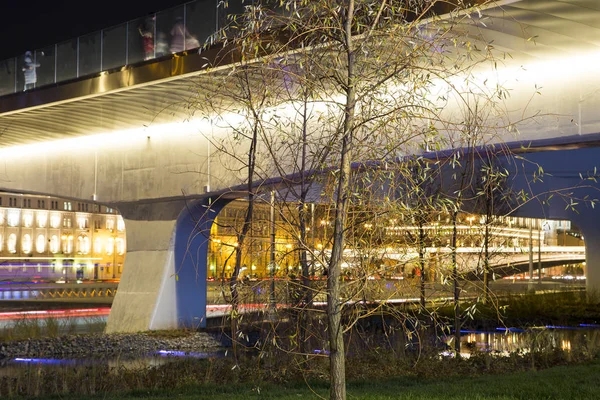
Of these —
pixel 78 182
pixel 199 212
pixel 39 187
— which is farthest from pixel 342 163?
pixel 39 187

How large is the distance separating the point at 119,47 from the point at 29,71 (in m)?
3.67

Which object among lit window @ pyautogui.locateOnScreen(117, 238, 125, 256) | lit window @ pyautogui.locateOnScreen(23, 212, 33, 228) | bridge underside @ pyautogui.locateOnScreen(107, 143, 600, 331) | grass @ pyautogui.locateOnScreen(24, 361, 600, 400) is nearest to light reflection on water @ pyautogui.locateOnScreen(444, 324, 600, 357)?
bridge underside @ pyautogui.locateOnScreen(107, 143, 600, 331)

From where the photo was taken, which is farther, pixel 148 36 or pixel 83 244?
pixel 83 244

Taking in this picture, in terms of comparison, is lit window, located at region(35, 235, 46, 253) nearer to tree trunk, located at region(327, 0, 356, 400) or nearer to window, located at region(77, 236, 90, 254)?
window, located at region(77, 236, 90, 254)

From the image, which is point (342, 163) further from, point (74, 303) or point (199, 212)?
point (74, 303)

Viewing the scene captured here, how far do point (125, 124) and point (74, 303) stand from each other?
93.1 ft

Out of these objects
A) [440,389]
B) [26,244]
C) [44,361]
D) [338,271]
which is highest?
[26,244]

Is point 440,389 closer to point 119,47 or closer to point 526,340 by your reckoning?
point 526,340

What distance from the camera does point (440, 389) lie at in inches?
496

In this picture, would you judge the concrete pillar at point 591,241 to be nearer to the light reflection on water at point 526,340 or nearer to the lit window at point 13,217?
the light reflection on water at point 526,340

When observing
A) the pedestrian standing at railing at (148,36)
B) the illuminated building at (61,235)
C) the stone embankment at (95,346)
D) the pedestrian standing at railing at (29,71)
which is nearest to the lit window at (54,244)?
the illuminated building at (61,235)

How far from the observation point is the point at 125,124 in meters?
24.5

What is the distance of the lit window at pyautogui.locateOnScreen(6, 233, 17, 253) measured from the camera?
123m

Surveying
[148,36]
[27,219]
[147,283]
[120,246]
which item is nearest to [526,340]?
[147,283]
